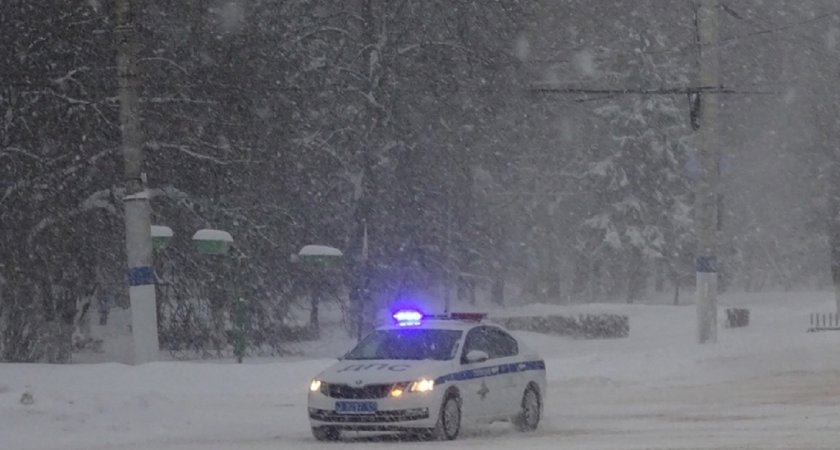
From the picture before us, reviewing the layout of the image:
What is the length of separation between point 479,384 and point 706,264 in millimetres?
15659

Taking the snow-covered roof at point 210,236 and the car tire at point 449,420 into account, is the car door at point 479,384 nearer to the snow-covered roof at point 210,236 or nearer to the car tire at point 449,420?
the car tire at point 449,420

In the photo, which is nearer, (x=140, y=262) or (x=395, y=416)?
(x=395, y=416)

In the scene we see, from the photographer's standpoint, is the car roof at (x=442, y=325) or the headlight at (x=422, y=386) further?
the car roof at (x=442, y=325)

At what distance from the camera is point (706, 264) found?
31672 mm

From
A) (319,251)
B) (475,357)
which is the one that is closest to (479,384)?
(475,357)

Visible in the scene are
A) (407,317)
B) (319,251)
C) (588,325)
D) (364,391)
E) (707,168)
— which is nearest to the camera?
(364,391)

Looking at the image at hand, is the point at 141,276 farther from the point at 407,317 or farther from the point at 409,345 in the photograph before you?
the point at 409,345

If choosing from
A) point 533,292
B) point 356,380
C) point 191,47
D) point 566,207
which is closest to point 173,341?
point 191,47

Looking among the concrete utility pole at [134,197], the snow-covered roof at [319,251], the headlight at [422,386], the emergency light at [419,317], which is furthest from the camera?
the snow-covered roof at [319,251]

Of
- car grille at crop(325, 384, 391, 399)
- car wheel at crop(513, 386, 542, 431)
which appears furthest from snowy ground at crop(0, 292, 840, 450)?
car grille at crop(325, 384, 391, 399)

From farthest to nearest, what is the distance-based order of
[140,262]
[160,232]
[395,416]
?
1. [160,232]
2. [140,262]
3. [395,416]

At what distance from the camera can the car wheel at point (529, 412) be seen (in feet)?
59.4

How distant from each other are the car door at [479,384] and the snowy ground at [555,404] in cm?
38

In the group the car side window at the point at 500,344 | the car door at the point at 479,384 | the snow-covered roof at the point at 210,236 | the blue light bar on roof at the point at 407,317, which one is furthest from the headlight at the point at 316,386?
the snow-covered roof at the point at 210,236
